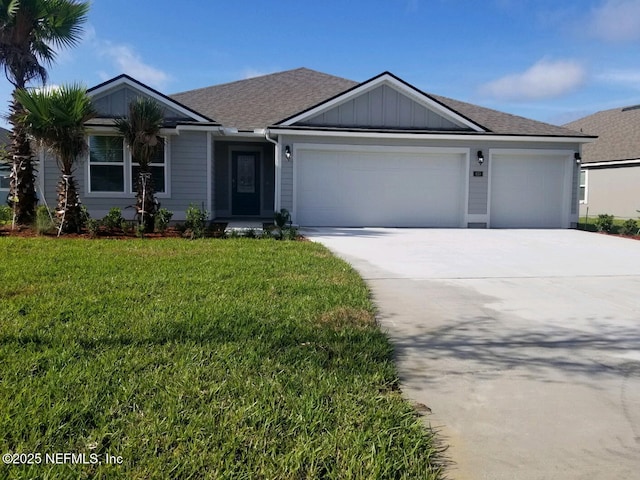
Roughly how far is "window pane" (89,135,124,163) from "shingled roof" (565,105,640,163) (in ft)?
67.2

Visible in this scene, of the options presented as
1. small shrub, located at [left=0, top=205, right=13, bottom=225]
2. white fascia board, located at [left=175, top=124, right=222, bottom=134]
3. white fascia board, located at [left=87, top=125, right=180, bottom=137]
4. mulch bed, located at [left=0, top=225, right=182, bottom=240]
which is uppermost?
white fascia board, located at [left=175, top=124, right=222, bottom=134]

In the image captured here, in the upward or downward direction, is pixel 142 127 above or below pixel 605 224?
above

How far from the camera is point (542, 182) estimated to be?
51.1ft

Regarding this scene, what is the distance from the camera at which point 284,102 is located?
1764 cm

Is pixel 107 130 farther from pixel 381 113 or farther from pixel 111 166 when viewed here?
pixel 381 113

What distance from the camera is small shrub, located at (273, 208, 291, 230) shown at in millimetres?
13188

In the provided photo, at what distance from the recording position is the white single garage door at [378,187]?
14.7 metres

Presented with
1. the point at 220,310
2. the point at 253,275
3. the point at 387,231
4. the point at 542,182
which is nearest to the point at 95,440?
the point at 220,310

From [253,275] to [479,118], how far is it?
40.8 feet

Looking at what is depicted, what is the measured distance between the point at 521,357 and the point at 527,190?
1285 centimetres

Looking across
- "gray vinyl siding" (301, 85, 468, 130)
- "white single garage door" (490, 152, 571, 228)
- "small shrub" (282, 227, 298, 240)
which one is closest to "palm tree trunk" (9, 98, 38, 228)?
"small shrub" (282, 227, 298, 240)

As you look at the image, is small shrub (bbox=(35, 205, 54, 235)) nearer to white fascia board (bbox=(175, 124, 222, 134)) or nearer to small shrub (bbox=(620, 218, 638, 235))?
white fascia board (bbox=(175, 124, 222, 134))

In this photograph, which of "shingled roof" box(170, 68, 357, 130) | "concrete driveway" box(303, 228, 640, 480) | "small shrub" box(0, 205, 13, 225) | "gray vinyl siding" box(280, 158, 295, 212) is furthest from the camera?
"shingled roof" box(170, 68, 357, 130)

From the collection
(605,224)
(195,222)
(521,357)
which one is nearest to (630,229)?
(605,224)
